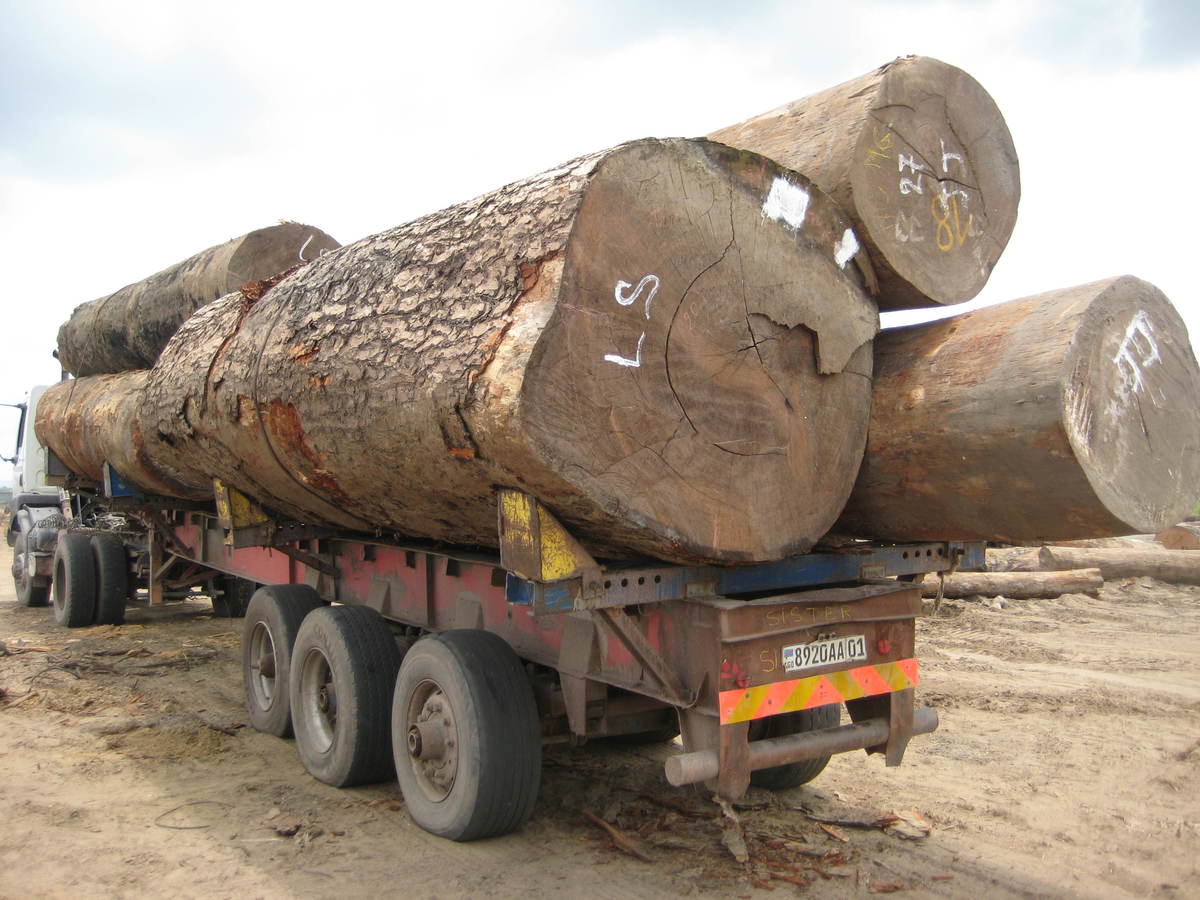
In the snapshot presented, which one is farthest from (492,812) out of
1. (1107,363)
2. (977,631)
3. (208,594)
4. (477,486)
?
(208,594)

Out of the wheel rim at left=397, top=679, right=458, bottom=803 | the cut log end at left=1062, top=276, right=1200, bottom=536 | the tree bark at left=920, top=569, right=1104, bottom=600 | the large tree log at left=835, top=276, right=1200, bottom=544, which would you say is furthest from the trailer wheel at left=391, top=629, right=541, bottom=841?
the tree bark at left=920, top=569, right=1104, bottom=600

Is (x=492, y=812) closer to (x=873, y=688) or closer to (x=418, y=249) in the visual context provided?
(x=873, y=688)

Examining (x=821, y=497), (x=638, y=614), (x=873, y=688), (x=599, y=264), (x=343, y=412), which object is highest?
(x=599, y=264)

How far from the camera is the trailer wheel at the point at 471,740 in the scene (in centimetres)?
381

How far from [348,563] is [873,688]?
3.22 meters

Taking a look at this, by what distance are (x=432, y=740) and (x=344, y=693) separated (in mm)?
812

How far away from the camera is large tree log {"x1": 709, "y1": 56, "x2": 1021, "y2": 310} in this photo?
3.64m

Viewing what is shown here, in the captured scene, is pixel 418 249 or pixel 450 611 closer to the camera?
pixel 418 249

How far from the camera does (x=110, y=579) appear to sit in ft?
31.8

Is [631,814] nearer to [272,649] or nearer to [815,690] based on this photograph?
[815,690]

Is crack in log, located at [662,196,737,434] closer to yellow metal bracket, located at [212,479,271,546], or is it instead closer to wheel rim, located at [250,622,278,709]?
yellow metal bracket, located at [212,479,271,546]

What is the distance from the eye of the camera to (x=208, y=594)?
10.1 m

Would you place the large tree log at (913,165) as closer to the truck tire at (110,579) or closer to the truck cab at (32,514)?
the truck tire at (110,579)

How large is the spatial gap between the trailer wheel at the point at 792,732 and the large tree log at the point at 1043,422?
1165mm
